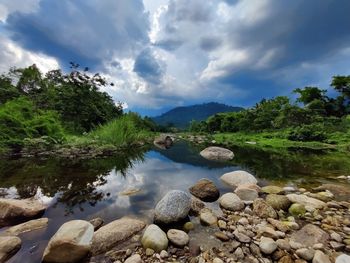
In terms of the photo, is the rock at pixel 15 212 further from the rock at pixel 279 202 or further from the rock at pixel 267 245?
the rock at pixel 279 202

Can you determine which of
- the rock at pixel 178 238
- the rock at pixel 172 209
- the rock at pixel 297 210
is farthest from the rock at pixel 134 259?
the rock at pixel 297 210

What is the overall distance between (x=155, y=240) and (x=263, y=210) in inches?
94.8

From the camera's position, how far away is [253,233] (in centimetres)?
361

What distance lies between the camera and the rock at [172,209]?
4031mm

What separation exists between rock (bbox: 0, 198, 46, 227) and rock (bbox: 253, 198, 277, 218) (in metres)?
4.46

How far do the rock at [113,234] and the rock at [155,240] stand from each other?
0.38m

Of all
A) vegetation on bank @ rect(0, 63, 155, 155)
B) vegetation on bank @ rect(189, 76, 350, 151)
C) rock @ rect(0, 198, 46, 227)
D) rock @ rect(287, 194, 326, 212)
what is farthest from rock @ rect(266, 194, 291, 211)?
vegetation on bank @ rect(189, 76, 350, 151)

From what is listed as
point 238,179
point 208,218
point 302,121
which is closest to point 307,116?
point 302,121

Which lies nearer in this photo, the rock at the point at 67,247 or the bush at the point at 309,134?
the rock at the point at 67,247

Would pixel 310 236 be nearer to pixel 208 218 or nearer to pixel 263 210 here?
pixel 263 210

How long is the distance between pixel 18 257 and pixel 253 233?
364 centimetres

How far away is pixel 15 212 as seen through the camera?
3859 millimetres

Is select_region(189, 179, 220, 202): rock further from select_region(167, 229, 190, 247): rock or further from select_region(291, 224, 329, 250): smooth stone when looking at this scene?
select_region(291, 224, 329, 250): smooth stone

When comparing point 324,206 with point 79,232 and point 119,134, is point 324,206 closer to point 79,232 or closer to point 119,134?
point 79,232
